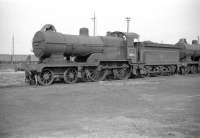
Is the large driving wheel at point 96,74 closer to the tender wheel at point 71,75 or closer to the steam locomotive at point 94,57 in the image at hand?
the steam locomotive at point 94,57

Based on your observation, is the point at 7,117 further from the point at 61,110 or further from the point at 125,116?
the point at 125,116

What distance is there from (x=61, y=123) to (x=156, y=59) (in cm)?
1539

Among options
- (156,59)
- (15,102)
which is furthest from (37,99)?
(156,59)

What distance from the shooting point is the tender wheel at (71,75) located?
1455 cm

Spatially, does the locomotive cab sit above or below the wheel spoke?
above

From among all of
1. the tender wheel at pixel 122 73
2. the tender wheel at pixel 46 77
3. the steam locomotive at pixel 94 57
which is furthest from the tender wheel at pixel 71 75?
the tender wheel at pixel 122 73

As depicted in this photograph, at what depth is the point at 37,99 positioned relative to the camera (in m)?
8.91

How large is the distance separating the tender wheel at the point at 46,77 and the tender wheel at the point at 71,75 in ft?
2.83

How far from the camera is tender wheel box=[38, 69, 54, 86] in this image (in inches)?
540

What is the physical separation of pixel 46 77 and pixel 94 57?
345cm

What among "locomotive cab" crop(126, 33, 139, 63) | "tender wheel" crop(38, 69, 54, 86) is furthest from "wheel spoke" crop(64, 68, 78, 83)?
"locomotive cab" crop(126, 33, 139, 63)

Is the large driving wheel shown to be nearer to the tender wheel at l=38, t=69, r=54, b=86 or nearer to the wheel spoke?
the wheel spoke

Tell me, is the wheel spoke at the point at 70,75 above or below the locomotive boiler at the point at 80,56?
below

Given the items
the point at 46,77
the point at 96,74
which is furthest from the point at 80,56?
the point at 46,77
